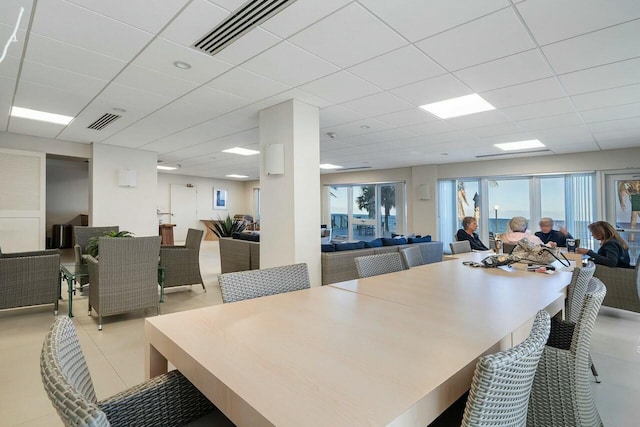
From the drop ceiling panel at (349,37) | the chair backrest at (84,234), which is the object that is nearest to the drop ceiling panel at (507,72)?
the drop ceiling panel at (349,37)

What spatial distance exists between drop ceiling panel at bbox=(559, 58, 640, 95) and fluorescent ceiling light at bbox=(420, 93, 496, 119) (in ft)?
2.50

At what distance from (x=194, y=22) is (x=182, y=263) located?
323 centimetres

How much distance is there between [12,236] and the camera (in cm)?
517

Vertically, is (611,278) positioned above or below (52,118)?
below

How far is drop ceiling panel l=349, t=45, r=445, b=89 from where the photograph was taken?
255 cm

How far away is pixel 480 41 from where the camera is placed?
233 cm

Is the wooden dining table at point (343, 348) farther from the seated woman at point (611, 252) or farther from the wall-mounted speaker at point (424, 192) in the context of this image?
the wall-mounted speaker at point (424, 192)

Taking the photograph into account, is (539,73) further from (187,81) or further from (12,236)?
(12,236)

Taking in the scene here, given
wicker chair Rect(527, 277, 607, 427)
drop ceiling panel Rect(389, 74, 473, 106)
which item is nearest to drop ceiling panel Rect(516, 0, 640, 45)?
drop ceiling panel Rect(389, 74, 473, 106)

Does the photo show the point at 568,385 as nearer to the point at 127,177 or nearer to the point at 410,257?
the point at 410,257

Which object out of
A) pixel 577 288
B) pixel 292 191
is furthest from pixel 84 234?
pixel 577 288

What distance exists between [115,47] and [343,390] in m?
2.88

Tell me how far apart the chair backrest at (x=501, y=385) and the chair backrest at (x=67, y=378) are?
2.36 ft

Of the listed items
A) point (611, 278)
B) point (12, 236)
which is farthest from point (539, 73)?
point (12, 236)
